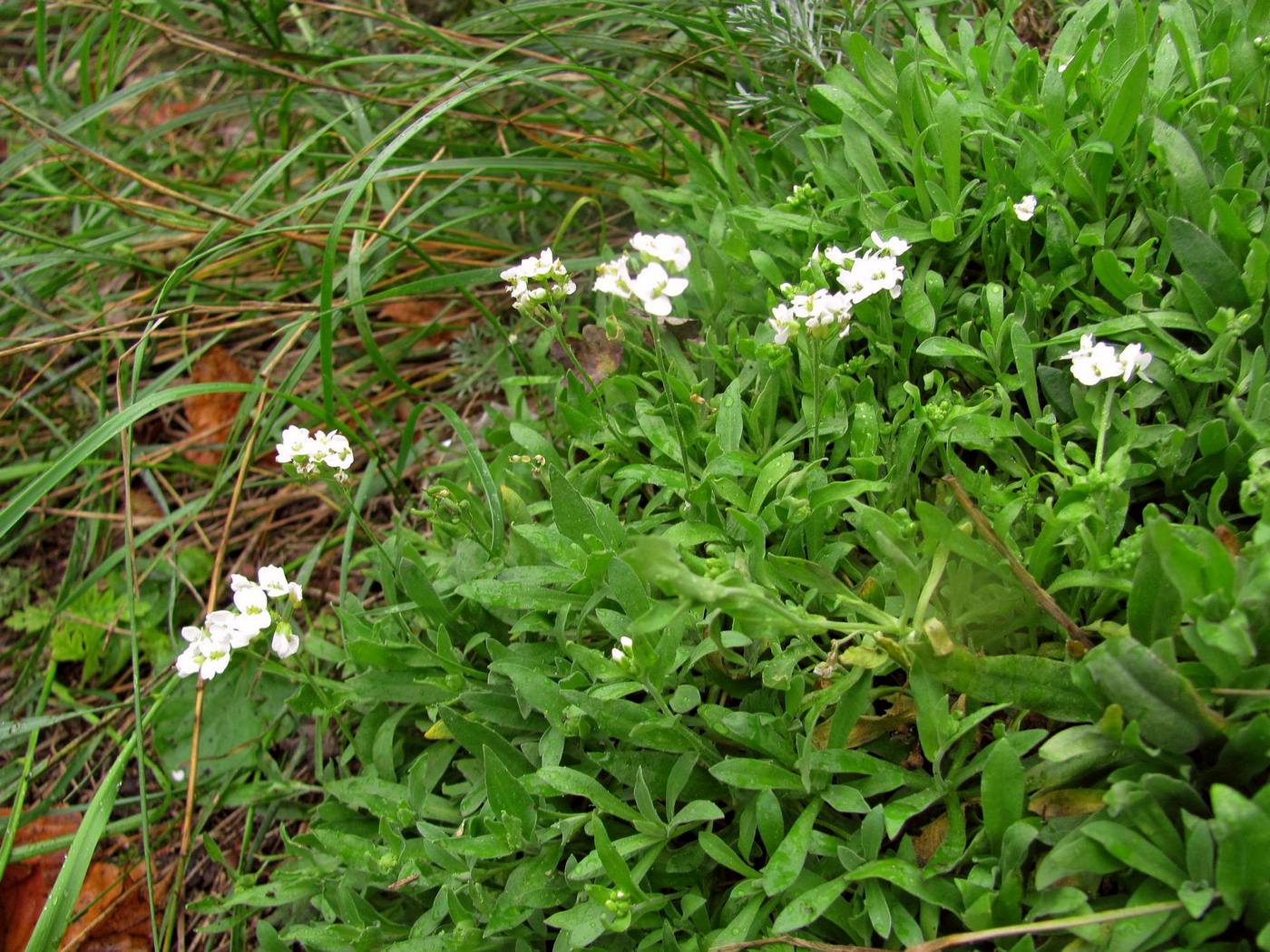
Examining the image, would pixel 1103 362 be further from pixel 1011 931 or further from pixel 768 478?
pixel 1011 931

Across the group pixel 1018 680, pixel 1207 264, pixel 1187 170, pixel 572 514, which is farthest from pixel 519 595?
pixel 1187 170

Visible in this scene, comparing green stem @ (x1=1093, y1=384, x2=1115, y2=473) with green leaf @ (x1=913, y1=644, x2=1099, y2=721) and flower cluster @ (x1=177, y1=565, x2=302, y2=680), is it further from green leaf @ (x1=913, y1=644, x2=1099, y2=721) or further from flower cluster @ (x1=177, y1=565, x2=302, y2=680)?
flower cluster @ (x1=177, y1=565, x2=302, y2=680)


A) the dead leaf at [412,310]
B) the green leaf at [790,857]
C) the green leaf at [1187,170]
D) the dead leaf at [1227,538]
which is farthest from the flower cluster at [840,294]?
the dead leaf at [412,310]

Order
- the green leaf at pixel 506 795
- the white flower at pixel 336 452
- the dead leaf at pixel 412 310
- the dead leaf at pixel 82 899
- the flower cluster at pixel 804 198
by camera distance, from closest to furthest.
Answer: the green leaf at pixel 506 795, the white flower at pixel 336 452, the flower cluster at pixel 804 198, the dead leaf at pixel 82 899, the dead leaf at pixel 412 310

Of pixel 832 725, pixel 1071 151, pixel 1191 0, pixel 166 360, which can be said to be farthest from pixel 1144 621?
pixel 166 360

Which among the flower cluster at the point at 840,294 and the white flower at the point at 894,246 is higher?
the white flower at the point at 894,246

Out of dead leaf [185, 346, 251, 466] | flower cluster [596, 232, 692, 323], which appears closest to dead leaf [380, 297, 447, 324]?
dead leaf [185, 346, 251, 466]

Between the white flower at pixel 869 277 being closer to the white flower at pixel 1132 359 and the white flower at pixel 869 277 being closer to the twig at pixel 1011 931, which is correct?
the white flower at pixel 1132 359
